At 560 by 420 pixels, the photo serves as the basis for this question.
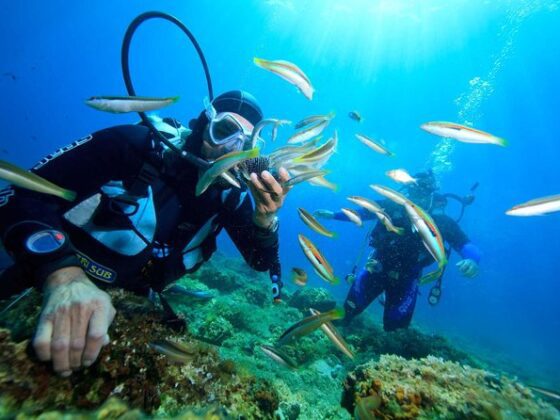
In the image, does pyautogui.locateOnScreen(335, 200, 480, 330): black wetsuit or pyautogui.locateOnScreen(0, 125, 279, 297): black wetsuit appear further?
pyautogui.locateOnScreen(335, 200, 480, 330): black wetsuit

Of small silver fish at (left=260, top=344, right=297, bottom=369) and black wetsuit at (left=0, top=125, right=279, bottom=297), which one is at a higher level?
black wetsuit at (left=0, top=125, right=279, bottom=297)

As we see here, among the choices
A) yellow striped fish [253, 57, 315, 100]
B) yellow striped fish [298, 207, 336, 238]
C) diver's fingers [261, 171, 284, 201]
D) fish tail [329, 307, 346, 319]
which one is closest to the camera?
diver's fingers [261, 171, 284, 201]

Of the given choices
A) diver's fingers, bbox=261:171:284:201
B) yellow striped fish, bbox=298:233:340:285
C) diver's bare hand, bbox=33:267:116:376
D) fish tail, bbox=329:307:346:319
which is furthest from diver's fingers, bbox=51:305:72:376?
yellow striped fish, bbox=298:233:340:285

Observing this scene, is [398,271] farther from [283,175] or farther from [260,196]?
[283,175]

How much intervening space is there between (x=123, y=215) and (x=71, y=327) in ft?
5.56

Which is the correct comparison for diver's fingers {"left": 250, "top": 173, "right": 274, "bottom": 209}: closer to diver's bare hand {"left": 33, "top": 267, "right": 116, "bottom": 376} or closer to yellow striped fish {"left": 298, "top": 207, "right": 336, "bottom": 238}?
yellow striped fish {"left": 298, "top": 207, "right": 336, "bottom": 238}

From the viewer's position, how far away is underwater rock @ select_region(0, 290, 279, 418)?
1300 millimetres

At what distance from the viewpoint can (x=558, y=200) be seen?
237 cm

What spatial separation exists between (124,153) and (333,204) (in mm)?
128839

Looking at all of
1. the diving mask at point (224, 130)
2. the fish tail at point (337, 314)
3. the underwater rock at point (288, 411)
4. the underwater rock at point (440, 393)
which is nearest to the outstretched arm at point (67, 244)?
the diving mask at point (224, 130)

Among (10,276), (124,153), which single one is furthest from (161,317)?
(124,153)

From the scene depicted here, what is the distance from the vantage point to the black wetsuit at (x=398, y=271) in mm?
8555

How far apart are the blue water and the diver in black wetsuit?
2302 cm

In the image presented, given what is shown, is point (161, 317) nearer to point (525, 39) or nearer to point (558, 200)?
point (558, 200)
